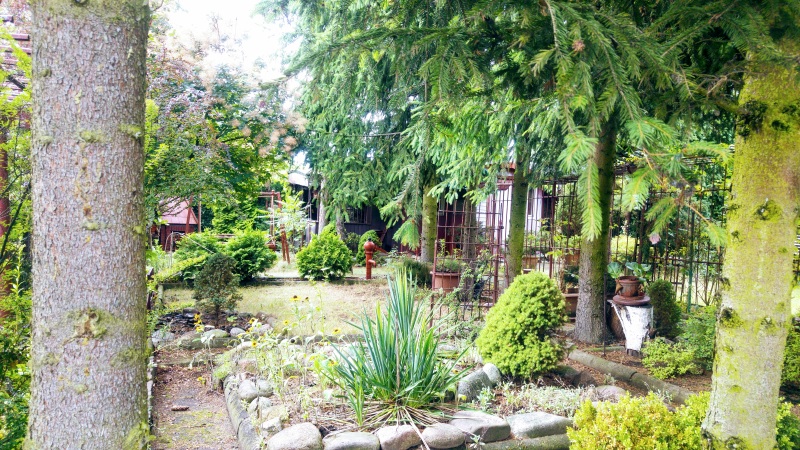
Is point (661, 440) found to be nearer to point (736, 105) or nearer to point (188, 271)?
point (736, 105)

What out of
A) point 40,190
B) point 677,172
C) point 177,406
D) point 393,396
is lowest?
point 177,406

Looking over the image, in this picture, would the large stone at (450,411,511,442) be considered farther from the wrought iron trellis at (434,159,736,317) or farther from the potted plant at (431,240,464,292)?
the potted plant at (431,240,464,292)

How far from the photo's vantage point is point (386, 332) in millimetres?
3941

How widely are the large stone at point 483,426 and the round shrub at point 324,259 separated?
829 cm

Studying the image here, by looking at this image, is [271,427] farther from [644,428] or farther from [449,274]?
[449,274]

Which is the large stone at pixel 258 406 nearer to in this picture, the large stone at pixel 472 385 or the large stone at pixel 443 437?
the large stone at pixel 443 437

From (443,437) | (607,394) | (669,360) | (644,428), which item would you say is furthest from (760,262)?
(669,360)

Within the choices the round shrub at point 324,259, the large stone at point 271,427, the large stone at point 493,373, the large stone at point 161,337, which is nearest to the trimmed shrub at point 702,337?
the large stone at point 493,373

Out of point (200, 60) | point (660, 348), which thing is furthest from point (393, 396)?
point (200, 60)

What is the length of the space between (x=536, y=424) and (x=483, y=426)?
42 cm

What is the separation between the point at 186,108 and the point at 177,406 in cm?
381

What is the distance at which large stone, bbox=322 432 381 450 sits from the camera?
3180 mm

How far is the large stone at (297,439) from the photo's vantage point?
3133 millimetres

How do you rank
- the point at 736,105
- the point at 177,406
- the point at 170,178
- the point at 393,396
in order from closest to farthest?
the point at 736,105, the point at 393,396, the point at 177,406, the point at 170,178
